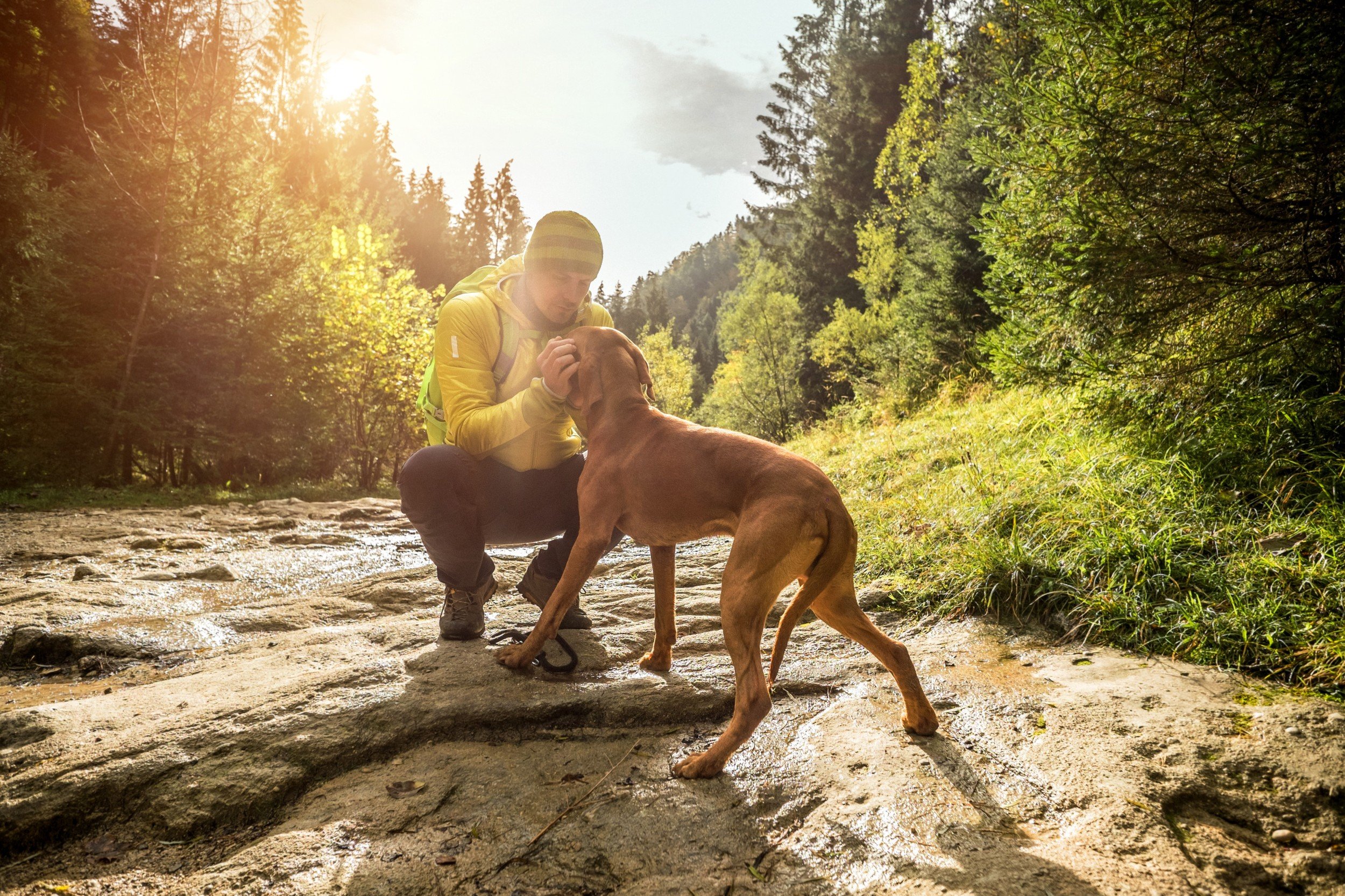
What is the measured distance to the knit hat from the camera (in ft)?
11.8

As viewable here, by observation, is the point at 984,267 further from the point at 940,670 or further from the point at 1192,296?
the point at 940,670

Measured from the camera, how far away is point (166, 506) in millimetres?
11633

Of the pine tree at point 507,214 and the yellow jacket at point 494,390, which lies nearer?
the yellow jacket at point 494,390

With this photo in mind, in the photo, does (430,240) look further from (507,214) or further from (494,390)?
(494,390)

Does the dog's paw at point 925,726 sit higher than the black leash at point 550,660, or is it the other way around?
the black leash at point 550,660

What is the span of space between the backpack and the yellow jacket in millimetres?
23

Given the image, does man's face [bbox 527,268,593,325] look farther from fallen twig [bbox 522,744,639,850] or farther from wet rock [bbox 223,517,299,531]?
wet rock [bbox 223,517,299,531]

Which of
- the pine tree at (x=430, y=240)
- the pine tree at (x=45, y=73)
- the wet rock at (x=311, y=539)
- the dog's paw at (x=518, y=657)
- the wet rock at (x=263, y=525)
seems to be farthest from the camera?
the pine tree at (x=430, y=240)

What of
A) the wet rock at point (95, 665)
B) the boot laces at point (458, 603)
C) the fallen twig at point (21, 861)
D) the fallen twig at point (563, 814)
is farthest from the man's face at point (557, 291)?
the wet rock at point (95, 665)

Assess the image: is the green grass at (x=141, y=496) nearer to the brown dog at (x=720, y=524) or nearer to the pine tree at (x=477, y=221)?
the brown dog at (x=720, y=524)

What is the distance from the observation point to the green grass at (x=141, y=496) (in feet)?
35.7

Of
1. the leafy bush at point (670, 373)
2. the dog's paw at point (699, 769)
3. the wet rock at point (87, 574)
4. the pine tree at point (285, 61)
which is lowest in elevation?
the dog's paw at point (699, 769)

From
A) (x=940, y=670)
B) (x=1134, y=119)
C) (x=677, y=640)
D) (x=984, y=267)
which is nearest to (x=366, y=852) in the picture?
(x=677, y=640)

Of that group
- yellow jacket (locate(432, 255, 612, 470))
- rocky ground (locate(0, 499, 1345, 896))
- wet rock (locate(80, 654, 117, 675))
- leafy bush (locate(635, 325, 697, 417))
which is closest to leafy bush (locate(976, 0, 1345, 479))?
rocky ground (locate(0, 499, 1345, 896))
